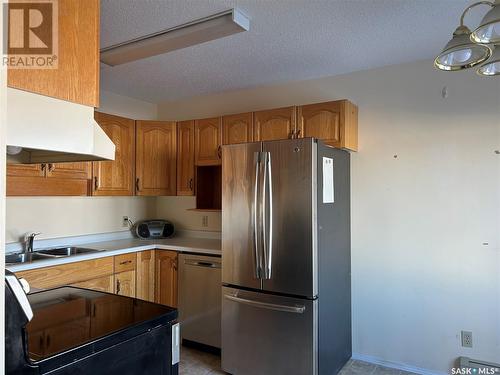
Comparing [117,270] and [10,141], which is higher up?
[10,141]

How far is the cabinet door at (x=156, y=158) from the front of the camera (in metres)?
3.61

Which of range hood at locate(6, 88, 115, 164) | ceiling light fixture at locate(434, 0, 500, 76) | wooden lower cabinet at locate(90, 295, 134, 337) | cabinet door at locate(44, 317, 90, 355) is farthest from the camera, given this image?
ceiling light fixture at locate(434, 0, 500, 76)

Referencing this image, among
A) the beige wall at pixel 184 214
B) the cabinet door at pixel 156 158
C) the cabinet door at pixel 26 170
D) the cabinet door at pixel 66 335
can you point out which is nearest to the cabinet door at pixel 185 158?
the cabinet door at pixel 156 158

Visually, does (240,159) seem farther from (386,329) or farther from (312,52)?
(386,329)

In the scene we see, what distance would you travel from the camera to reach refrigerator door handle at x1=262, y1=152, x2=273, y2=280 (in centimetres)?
252

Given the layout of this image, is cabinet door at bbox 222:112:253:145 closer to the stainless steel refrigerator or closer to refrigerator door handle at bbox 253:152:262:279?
the stainless steel refrigerator

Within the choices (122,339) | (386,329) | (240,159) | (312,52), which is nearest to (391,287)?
(386,329)

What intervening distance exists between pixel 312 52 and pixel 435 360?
2429 millimetres

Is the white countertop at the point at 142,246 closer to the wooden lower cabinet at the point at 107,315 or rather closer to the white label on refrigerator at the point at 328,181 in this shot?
the white label on refrigerator at the point at 328,181

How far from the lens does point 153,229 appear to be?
3.87 metres

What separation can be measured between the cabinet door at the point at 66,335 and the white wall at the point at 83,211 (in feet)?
7.04

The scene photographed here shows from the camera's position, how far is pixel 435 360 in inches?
105

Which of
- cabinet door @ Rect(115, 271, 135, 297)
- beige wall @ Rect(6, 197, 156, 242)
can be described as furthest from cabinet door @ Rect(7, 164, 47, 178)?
cabinet door @ Rect(115, 271, 135, 297)

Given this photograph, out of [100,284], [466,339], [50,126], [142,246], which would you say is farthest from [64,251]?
[466,339]
